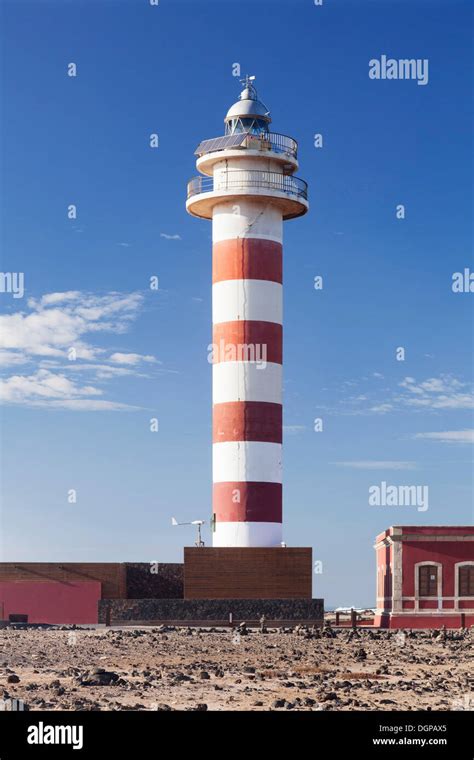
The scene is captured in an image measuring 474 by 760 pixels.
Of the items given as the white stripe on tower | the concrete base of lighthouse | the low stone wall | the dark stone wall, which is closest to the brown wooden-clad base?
the concrete base of lighthouse

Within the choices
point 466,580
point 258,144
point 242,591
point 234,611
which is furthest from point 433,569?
point 258,144

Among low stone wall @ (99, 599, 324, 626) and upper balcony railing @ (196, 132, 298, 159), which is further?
upper balcony railing @ (196, 132, 298, 159)

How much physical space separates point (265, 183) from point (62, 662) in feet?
77.9

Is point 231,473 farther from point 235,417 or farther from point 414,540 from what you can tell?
point 414,540

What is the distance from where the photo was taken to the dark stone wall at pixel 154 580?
4988cm

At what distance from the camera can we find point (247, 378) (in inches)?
1841

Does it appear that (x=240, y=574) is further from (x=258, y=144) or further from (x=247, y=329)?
(x=258, y=144)

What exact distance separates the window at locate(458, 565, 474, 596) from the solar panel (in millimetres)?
18388

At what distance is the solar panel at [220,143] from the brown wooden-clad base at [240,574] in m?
15.4

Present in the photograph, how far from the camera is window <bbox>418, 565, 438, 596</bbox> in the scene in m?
47.9

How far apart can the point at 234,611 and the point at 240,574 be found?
1338mm

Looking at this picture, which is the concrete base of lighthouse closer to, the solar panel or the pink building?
the pink building

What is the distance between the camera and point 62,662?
2989 cm
